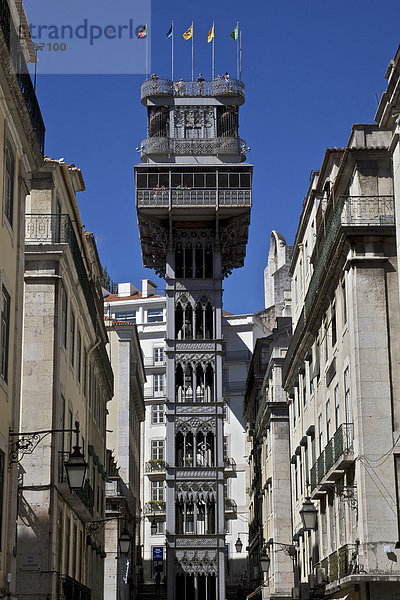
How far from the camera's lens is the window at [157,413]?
3745 inches

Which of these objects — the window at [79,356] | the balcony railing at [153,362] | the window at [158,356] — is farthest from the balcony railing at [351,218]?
the window at [158,356]

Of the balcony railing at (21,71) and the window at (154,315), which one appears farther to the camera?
the window at (154,315)

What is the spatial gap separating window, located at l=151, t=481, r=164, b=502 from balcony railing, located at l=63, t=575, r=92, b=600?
176 feet

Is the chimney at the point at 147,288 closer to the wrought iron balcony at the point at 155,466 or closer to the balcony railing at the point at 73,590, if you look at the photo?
the wrought iron balcony at the point at 155,466

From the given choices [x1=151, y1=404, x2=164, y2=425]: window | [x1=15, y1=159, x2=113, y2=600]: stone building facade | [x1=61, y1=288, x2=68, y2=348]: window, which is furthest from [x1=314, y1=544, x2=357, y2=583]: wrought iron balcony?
[x1=151, y1=404, x2=164, y2=425]: window

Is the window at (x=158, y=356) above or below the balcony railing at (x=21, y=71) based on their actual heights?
above

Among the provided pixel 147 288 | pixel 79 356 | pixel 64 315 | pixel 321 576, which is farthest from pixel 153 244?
pixel 147 288

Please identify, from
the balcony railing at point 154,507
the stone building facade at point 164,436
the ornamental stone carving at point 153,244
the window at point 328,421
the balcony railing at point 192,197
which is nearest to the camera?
the window at point 328,421

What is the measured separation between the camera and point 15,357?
816 inches

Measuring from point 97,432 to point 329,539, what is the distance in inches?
504

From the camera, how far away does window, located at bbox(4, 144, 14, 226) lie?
20.2 m

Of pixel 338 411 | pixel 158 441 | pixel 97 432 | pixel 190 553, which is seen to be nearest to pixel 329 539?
pixel 338 411

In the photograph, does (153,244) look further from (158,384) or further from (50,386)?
(50,386)

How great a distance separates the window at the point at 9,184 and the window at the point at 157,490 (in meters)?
72.1
